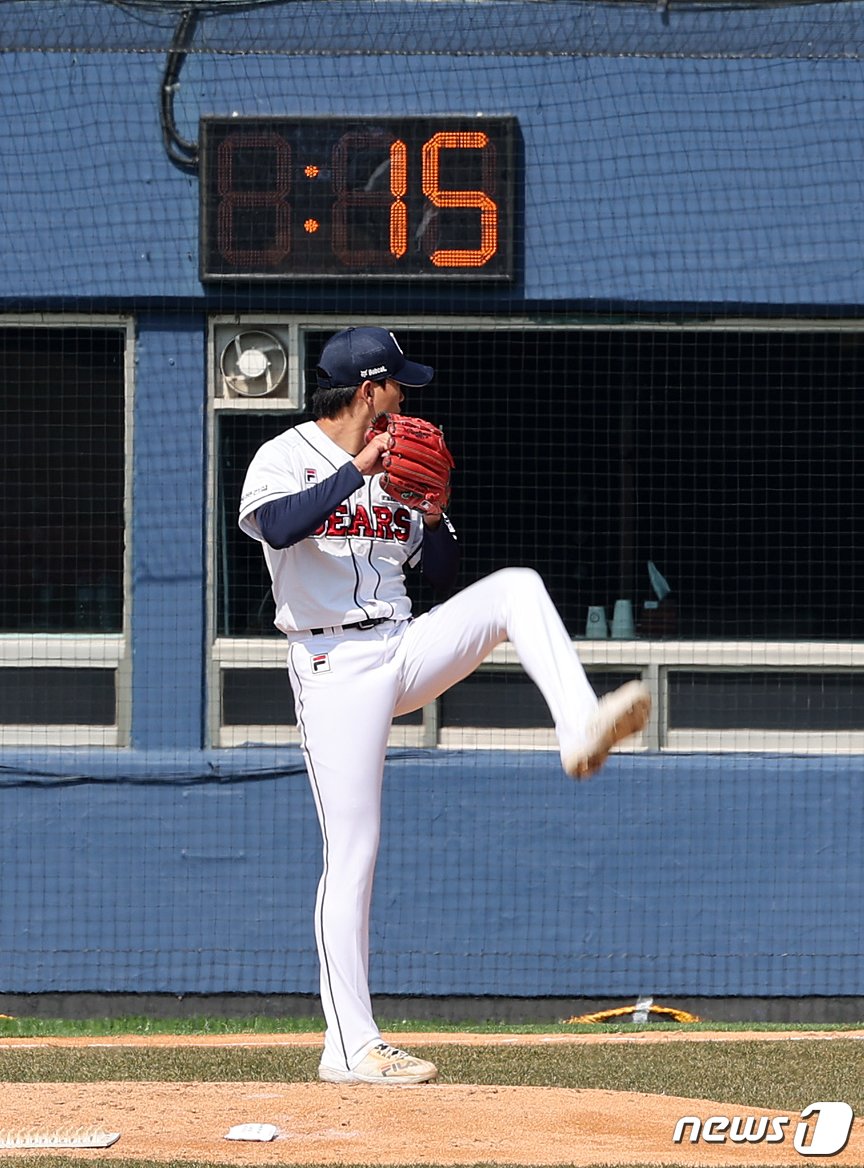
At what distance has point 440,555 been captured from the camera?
5.07 metres

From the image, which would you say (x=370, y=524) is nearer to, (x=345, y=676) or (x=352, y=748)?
(x=345, y=676)

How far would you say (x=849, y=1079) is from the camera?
553cm

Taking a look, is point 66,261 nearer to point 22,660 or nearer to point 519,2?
point 22,660

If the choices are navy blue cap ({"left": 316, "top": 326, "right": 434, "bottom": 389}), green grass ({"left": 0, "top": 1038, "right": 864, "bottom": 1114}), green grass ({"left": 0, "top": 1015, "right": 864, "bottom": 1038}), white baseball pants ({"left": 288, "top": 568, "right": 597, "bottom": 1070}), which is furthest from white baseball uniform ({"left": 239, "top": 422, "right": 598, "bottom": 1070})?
Answer: green grass ({"left": 0, "top": 1015, "right": 864, "bottom": 1038})

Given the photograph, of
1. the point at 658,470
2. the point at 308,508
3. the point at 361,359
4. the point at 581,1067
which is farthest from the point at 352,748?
the point at 658,470

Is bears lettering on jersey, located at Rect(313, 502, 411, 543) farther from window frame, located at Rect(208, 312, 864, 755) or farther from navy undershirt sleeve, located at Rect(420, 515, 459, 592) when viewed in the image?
window frame, located at Rect(208, 312, 864, 755)

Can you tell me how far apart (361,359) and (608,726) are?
1.36 m

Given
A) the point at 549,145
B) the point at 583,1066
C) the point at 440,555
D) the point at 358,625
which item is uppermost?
the point at 549,145

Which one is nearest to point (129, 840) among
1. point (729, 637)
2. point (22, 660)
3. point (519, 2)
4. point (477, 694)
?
point (22, 660)

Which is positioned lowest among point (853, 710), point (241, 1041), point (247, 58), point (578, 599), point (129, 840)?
point (241, 1041)

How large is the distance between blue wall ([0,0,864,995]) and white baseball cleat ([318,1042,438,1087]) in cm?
242

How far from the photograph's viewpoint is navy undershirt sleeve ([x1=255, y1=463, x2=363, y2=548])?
4656 mm

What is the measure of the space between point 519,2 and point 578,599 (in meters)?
2.52

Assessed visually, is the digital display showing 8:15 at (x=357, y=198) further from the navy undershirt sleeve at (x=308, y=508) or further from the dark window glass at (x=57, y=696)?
the navy undershirt sleeve at (x=308, y=508)
